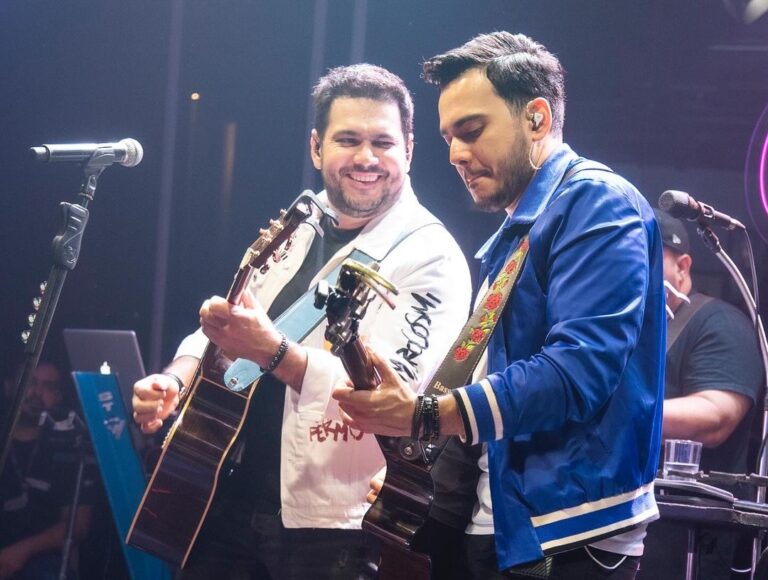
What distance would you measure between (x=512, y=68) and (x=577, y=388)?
31.6 inches

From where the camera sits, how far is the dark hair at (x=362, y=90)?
307 centimetres

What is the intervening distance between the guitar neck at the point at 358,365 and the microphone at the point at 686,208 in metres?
1.34

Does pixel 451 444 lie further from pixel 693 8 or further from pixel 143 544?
pixel 693 8

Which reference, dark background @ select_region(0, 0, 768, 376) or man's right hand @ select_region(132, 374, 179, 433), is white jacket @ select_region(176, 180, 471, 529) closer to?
man's right hand @ select_region(132, 374, 179, 433)

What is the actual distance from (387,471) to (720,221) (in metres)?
1.49

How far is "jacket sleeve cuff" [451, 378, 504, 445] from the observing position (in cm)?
172

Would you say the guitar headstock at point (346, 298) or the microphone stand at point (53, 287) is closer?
the guitar headstock at point (346, 298)

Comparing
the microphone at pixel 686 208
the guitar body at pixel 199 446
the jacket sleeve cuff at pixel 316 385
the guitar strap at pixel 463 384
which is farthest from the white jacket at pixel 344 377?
the microphone at pixel 686 208

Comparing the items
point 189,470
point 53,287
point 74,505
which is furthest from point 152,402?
point 74,505

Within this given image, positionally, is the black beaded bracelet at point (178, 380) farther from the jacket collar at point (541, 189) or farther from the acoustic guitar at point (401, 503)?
the jacket collar at point (541, 189)

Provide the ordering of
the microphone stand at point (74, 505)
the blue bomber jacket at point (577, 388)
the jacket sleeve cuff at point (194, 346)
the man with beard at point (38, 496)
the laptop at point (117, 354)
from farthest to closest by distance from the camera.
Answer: the man with beard at point (38, 496) < the microphone stand at point (74, 505) < the laptop at point (117, 354) < the jacket sleeve cuff at point (194, 346) < the blue bomber jacket at point (577, 388)

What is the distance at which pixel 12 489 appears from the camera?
4996 mm

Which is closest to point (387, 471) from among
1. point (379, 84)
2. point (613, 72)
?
point (379, 84)

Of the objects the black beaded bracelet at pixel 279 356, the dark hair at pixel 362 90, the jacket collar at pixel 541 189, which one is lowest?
the black beaded bracelet at pixel 279 356
